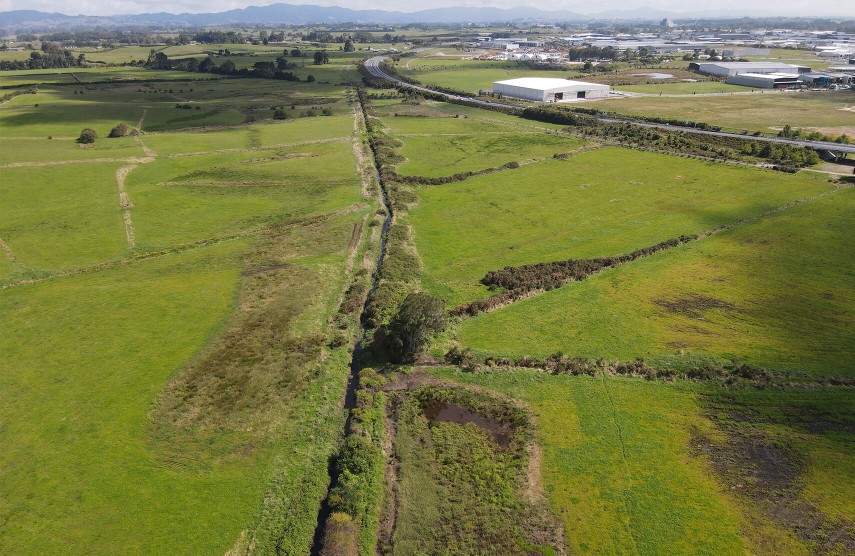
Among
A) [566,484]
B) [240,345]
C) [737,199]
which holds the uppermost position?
[737,199]

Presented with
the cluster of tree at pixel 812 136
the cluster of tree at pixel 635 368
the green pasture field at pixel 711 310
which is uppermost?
the cluster of tree at pixel 812 136

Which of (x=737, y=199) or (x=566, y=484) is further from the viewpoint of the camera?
(x=737, y=199)

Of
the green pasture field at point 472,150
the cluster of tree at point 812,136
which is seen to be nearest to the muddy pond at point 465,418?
the green pasture field at point 472,150

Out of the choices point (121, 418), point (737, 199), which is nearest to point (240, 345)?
point (121, 418)

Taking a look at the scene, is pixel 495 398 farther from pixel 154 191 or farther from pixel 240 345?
pixel 154 191

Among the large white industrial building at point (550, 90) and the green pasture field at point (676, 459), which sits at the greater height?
the large white industrial building at point (550, 90)

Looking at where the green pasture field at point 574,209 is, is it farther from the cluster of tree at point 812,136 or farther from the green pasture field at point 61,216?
the green pasture field at point 61,216

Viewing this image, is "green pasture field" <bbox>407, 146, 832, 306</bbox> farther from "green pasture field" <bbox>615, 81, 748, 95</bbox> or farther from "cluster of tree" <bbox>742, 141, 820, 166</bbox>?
"green pasture field" <bbox>615, 81, 748, 95</bbox>

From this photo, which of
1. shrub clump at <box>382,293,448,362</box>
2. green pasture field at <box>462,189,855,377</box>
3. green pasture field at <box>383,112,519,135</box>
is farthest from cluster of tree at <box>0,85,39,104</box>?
shrub clump at <box>382,293,448,362</box>
